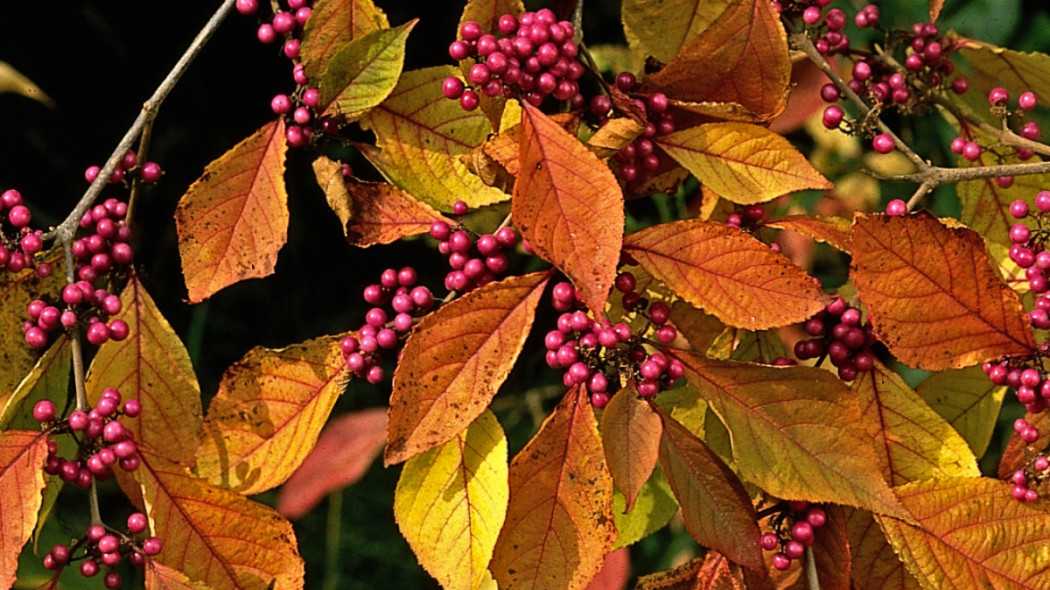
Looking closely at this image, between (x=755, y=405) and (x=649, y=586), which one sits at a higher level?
(x=755, y=405)

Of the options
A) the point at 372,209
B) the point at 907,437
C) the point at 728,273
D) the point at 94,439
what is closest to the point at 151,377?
the point at 94,439

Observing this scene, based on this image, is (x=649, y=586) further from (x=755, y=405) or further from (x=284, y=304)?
(x=284, y=304)

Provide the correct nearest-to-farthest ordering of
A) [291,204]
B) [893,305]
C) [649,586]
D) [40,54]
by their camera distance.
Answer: [893,305]
[649,586]
[40,54]
[291,204]

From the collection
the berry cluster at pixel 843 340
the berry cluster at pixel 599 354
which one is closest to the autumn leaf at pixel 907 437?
the berry cluster at pixel 843 340

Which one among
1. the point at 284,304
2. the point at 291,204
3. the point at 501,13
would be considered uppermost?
the point at 501,13

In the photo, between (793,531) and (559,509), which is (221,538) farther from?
(793,531)

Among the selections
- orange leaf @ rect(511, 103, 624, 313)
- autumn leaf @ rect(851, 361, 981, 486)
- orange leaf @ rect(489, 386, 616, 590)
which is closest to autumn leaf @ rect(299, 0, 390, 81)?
orange leaf @ rect(511, 103, 624, 313)

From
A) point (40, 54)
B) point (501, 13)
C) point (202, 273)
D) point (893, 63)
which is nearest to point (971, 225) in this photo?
point (893, 63)
